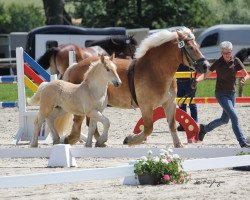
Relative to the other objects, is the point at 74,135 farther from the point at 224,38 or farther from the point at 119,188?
the point at 224,38

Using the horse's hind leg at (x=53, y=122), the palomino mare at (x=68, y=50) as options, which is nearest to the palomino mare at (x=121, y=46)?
the palomino mare at (x=68, y=50)

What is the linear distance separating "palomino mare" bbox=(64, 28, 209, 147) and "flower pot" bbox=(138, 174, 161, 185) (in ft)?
9.81

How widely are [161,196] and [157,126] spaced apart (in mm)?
9389

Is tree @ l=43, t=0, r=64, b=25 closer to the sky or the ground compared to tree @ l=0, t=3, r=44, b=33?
closer to the sky

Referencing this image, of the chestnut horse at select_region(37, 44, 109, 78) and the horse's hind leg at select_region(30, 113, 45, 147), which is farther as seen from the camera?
the chestnut horse at select_region(37, 44, 109, 78)

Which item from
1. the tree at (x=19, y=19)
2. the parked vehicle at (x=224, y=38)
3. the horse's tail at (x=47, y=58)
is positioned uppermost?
the horse's tail at (x=47, y=58)

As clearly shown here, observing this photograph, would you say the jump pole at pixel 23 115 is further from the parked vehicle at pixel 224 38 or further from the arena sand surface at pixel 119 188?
the parked vehicle at pixel 224 38

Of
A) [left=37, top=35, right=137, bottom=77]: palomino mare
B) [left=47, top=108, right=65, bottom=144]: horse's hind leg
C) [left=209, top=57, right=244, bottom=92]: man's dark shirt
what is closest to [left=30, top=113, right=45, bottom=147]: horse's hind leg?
[left=47, top=108, right=65, bottom=144]: horse's hind leg

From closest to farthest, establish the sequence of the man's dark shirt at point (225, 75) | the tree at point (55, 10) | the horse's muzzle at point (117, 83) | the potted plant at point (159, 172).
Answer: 1. the potted plant at point (159, 172)
2. the horse's muzzle at point (117, 83)
3. the man's dark shirt at point (225, 75)
4. the tree at point (55, 10)

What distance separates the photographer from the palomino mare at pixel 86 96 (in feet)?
42.1

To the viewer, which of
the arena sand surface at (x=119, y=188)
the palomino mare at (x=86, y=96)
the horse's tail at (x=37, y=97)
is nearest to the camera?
the arena sand surface at (x=119, y=188)

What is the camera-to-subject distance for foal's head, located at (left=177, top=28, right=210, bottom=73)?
511 inches

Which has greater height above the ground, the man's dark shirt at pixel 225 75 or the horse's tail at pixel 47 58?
the man's dark shirt at pixel 225 75

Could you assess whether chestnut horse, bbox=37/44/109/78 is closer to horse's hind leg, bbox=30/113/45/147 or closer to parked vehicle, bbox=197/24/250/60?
horse's hind leg, bbox=30/113/45/147
